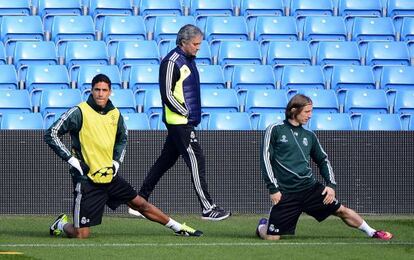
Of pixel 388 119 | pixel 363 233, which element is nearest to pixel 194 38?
pixel 363 233

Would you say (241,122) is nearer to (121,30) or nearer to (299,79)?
(299,79)

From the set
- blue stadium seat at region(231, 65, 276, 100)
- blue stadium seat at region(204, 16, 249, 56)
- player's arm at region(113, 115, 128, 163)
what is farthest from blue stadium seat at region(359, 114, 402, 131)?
player's arm at region(113, 115, 128, 163)

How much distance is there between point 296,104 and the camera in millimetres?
10820

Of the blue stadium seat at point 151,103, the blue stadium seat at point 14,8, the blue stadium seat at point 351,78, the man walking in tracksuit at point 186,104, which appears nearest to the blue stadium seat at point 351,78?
the blue stadium seat at point 351,78

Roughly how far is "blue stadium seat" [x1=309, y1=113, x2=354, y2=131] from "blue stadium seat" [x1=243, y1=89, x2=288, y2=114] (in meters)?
0.53

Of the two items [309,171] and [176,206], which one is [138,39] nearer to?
[176,206]

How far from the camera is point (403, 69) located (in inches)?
672

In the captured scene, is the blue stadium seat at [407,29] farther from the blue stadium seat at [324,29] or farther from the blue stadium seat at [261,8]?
the blue stadium seat at [261,8]

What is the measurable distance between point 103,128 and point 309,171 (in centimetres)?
204

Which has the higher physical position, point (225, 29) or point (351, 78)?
point (225, 29)

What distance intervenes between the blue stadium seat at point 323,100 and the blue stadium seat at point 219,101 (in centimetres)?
105

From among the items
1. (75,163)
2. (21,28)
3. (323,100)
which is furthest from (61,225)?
(21,28)

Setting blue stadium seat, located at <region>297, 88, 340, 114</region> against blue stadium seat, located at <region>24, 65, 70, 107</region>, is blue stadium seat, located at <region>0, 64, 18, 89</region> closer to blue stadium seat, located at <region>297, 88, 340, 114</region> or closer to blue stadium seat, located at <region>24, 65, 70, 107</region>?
blue stadium seat, located at <region>24, 65, 70, 107</region>

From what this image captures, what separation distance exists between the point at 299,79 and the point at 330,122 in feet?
4.21
